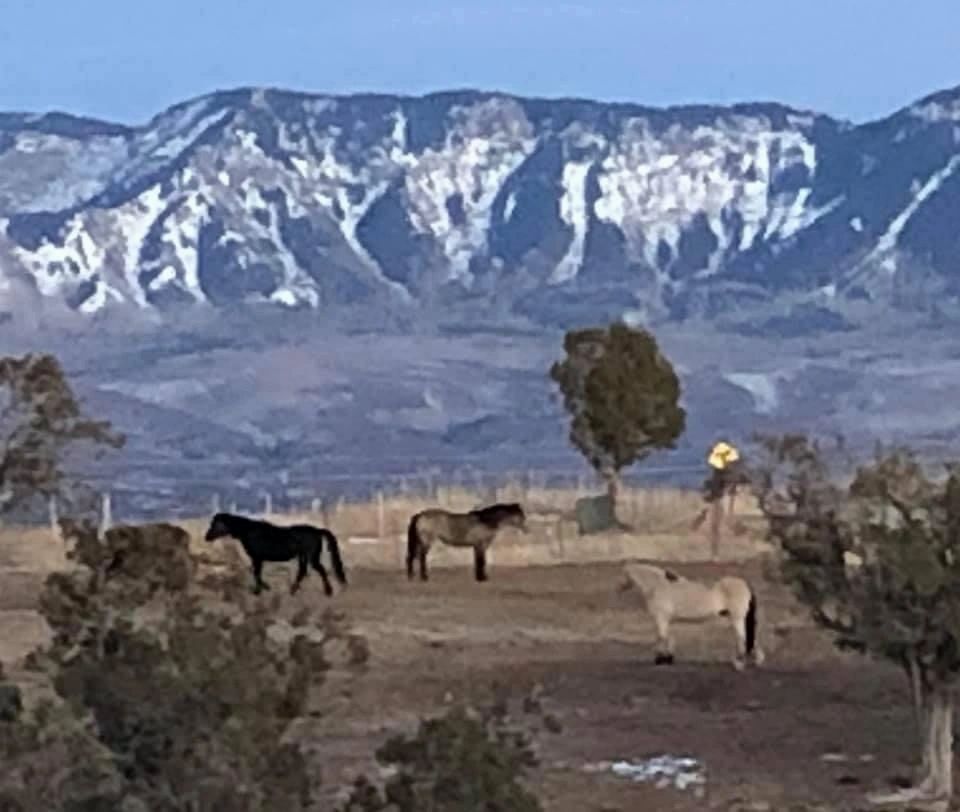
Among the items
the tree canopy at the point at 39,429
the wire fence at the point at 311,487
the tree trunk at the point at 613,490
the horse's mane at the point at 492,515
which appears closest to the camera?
the tree canopy at the point at 39,429

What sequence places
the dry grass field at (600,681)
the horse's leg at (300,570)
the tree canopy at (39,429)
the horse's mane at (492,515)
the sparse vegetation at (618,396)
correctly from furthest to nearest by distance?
the sparse vegetation at (618,396), the horse's mane at (492,515), the horse's leg at (300,570), the tree canopy at (39,429), the dry grass field at (600,681)

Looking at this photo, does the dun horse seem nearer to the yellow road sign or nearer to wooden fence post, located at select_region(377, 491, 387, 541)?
the yellow road sign

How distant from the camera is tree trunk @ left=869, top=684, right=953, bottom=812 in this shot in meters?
21.7

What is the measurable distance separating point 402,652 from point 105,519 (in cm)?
1626

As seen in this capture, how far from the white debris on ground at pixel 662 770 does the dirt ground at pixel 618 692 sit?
10 centimetres

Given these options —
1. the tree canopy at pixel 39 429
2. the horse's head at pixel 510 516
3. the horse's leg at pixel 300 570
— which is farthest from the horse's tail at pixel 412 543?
the tree canopy at pixel 39 429

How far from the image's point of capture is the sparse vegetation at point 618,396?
2263 inches

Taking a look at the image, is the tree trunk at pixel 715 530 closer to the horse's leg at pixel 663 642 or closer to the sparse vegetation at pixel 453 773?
the horse's leg at pixel 663 642

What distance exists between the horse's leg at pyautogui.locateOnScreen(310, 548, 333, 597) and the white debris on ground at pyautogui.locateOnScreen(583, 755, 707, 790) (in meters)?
16.2

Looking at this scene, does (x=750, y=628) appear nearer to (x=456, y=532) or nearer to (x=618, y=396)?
(x=456, y=532)

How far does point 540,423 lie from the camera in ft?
619

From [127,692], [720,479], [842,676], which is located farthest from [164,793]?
[720,479]

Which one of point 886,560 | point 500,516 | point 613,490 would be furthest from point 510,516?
point 886,560

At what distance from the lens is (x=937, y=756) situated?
21.8 meters
